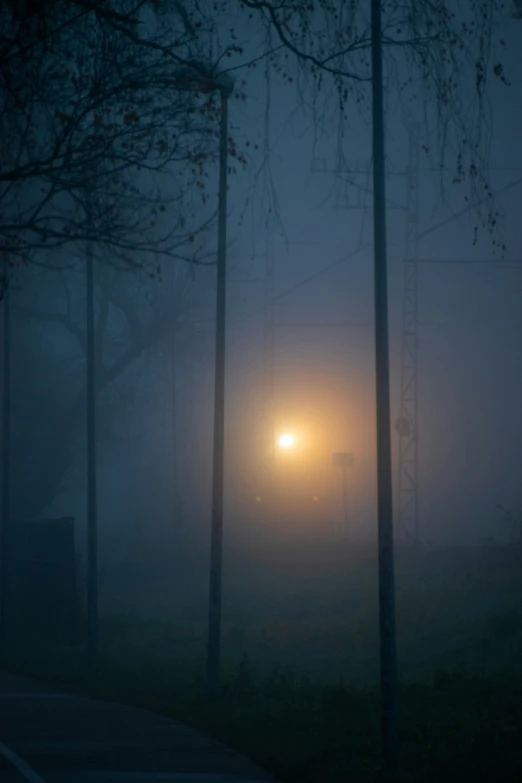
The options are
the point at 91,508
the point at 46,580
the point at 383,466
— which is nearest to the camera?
the point at 383,466

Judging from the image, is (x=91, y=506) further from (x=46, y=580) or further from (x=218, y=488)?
(x=46, y=580)

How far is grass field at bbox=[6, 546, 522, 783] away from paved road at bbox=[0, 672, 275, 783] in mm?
458

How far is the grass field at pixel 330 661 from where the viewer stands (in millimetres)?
11961

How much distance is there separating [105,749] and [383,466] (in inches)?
177

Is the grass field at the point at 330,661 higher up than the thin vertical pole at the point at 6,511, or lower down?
lower down

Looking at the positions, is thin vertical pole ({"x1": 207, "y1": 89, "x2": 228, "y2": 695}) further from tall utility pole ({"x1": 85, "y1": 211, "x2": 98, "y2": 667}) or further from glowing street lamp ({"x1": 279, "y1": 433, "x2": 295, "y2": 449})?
glowing street lamp ({"x1": 279, "y1": 433, "x2": 295, "y2": 449})

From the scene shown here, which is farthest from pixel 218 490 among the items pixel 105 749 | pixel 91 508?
pixel 105 749

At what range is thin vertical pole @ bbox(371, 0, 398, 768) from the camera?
11.3 m

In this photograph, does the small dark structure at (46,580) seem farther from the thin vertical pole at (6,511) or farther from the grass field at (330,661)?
the grass field at (330,661)

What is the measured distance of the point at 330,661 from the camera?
80.3 ft

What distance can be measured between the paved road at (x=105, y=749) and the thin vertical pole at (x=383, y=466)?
4.62ft

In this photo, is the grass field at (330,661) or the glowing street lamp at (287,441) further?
the glowing street lamp at (287,441)

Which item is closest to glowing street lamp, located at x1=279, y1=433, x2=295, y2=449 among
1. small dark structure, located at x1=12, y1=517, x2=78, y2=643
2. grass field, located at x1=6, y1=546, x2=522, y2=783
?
grass field, located at x1=6, y1=546, x2=522, y2=783

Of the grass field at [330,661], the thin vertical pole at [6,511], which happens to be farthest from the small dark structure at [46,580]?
the grass field at [330,661]
